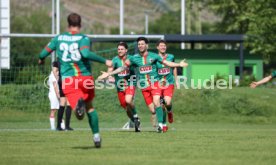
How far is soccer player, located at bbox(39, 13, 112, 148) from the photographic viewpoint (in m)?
14.1

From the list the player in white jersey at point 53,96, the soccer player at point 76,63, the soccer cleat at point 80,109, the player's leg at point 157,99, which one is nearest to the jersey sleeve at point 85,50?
the soccer player at point 76,63

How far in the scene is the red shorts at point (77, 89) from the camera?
14.1 metres

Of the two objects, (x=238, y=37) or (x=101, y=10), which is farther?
(x=101, y=10)

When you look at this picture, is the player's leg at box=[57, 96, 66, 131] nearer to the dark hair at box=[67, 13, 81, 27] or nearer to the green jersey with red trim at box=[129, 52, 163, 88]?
the green jersey with red trim at box=[129, 52, 163, 88]

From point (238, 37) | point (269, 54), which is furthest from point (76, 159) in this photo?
point (238, 37)

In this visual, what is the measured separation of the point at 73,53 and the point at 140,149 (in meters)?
1.89

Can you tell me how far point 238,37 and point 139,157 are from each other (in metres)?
41.2

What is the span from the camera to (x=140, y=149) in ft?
46.4

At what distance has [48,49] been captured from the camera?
14.5 metres

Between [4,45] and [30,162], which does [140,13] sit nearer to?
[4,45]

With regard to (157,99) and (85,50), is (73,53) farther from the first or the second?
(157,99)

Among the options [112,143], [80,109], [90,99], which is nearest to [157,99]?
[112,143]

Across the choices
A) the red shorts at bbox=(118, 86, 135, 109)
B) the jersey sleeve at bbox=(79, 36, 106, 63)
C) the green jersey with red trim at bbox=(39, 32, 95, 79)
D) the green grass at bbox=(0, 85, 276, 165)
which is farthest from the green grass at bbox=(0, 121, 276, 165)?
the red shorts at bbox=(118, 86, 135, 109)

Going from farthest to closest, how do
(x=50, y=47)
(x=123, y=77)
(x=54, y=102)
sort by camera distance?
(x=54, y=102) → (x=123, y=77) → (x=50, y=47)
